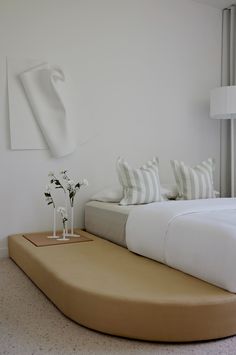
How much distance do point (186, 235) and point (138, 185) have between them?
111 cm

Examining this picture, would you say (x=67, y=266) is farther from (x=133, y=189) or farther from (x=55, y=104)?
(x=55, y=104)

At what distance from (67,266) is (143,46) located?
2660 millimetres

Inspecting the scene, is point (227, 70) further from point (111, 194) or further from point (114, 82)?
point (111, 194)

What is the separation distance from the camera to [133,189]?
333 cm

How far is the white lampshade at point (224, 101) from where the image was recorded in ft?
13.2

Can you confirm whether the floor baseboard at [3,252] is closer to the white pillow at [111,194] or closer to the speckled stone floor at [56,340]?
the white pillow at [111,194]

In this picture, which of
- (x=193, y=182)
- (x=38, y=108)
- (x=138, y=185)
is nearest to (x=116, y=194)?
(x=138, y=185)

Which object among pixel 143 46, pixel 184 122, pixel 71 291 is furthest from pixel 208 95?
pixel 71 291

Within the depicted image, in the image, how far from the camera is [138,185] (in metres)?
3.32

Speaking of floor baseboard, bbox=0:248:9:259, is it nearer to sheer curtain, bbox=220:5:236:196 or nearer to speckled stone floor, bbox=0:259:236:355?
speckled stone floor, bbox=0:259:236:355

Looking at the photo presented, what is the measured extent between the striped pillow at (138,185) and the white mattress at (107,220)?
138 millimetres

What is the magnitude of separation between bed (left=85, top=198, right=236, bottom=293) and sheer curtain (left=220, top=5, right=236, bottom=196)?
167 centimetres

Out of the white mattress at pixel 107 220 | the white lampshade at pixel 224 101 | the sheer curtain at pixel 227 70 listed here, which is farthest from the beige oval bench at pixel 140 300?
the sheer curtain at pixel 227 70

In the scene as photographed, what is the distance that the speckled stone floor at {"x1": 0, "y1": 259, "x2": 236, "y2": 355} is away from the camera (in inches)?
70.6
